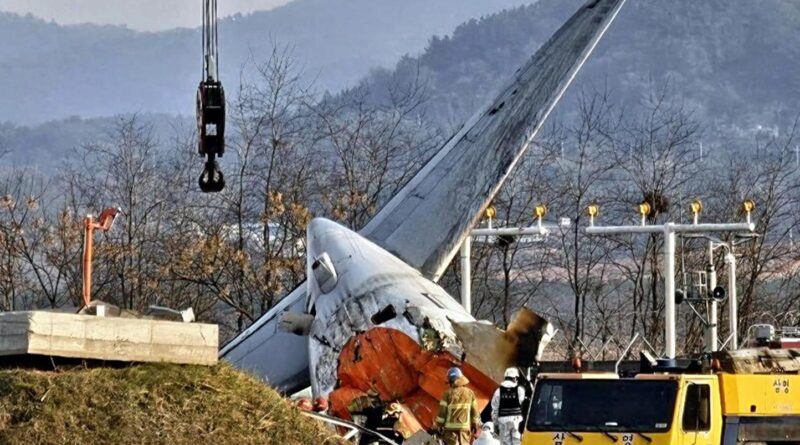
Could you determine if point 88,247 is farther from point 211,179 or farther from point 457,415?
point 211,179

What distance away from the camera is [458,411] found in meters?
23.0

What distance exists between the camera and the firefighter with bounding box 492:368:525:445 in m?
24.6

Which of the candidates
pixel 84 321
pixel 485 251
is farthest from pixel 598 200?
pixel 84 321

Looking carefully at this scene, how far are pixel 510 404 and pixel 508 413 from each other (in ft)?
0.43

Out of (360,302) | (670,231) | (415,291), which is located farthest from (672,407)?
(670,231)

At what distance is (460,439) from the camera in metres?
22.9

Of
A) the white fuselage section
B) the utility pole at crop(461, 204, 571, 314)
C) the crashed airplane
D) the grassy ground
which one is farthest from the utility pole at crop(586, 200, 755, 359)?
the grassy ground

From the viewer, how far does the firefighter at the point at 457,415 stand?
2292 cm

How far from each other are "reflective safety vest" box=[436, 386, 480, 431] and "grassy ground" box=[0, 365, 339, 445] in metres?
5.70

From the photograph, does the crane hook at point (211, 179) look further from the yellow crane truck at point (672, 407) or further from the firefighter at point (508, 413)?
the yellow crane truck at point (672, 407)

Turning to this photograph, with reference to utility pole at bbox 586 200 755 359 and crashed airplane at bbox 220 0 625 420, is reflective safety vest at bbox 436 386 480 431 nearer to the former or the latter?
crashed airplane at bbox 220 0 625 420

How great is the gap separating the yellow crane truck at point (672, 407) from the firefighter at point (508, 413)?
262cm

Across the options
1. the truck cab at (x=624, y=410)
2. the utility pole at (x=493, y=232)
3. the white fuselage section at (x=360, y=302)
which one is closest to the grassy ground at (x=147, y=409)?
the truck cab at (x=624, y=410)

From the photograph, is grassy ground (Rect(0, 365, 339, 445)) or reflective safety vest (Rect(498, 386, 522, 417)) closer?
grassy ground (Rect(0, 365, 339, 445))
